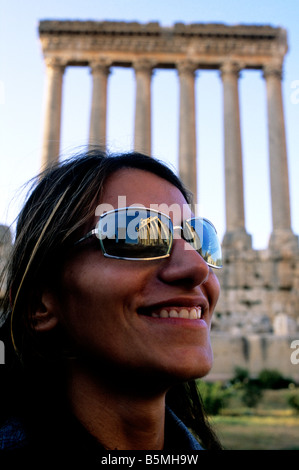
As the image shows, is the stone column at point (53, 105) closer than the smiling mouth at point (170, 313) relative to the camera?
No

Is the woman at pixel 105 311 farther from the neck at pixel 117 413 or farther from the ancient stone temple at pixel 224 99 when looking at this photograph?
the ancient stone temple at pixel 224 99

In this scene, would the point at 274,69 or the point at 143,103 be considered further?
the point at 274,69

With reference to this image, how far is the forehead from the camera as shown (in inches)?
88.4

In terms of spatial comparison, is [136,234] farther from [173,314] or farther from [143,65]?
[143,65]

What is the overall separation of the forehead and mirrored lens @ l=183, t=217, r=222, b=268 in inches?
5.5

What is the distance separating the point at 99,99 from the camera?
30125mm

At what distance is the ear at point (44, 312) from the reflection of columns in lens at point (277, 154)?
26.7 m

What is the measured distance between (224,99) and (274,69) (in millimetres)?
3766

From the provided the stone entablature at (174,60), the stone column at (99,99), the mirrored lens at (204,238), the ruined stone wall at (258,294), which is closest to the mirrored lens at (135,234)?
the mirrored lens at (204,238)

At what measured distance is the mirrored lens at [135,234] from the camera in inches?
81.0

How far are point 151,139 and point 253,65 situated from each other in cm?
798

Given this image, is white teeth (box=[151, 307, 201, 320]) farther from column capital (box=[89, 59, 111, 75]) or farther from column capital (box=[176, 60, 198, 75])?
column capital (box=[89, 59, 111, 75])

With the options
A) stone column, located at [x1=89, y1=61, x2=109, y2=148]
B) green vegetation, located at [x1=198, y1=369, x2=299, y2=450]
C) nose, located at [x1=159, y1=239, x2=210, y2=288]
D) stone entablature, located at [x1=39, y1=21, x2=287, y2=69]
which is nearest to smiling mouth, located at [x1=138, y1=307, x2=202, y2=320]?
nose, located at [x1=159, y1=239, x2=210, y2=288]

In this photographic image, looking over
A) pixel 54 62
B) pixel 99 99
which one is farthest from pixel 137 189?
pixel 54 62
